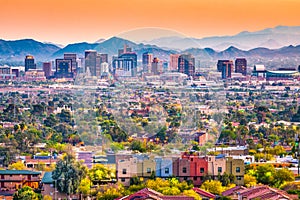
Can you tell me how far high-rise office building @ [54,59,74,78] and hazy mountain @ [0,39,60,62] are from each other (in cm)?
4304

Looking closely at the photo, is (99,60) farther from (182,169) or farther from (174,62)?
(182,169)

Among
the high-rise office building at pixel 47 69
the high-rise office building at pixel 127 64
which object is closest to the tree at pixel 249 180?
the high-rise office building at pixel 127 64

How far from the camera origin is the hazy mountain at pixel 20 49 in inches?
4754

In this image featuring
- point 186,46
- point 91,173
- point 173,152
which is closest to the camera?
point 91,173

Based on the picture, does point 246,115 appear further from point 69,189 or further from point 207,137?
point 69,189

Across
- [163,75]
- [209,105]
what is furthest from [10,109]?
[163,75]

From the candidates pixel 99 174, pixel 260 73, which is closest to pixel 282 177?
pixel 99 174

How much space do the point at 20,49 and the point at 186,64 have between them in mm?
105838

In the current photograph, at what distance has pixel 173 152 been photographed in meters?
18.5

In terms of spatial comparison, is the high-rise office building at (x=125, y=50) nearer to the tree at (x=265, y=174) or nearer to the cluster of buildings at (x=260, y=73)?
the tree at (x=265, y=174)

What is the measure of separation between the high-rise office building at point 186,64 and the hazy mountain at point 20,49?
93.5 metres

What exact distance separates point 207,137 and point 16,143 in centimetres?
545

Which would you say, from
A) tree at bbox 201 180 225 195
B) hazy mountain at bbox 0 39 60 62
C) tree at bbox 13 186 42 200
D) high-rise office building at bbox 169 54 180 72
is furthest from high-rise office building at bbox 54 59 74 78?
tree at bbox 13 186 42 200

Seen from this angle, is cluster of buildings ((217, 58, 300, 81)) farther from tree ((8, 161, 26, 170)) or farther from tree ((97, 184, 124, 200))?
tree ((97, 184, 124, 200))
